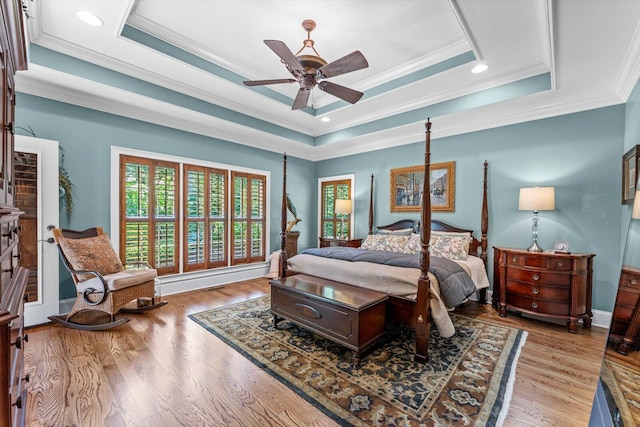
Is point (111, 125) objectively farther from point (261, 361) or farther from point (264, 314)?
point (261, 361)

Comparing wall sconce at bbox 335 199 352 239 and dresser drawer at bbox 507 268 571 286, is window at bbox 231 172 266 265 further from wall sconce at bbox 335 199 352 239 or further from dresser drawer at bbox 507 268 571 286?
dresser drawer at bbox 507 268 571 286

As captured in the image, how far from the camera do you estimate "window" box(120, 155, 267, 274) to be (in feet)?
13.2

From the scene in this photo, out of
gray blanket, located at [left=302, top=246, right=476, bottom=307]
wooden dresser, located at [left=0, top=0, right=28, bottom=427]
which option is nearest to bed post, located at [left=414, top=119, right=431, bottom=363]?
gray blanket, located at [left=302, top=246, right=476, bottom=307]

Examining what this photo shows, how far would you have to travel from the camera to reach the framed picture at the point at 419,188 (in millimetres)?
4469

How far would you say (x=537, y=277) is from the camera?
10.6 feet

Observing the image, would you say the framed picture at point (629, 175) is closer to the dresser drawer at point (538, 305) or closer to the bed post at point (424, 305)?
the dresser drawer at point (538, 305)

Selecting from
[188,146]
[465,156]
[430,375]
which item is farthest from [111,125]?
[465,156]

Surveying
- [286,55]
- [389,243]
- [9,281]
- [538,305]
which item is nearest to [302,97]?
[286,55]

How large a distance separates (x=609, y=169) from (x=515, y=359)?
8.36 feet

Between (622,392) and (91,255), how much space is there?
426cm

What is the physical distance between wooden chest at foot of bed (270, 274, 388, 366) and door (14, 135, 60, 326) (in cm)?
260

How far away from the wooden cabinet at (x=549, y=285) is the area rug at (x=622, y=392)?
2791 mm

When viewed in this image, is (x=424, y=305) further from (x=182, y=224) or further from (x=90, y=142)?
(x=90, y=142)

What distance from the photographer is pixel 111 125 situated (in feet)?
12.5
